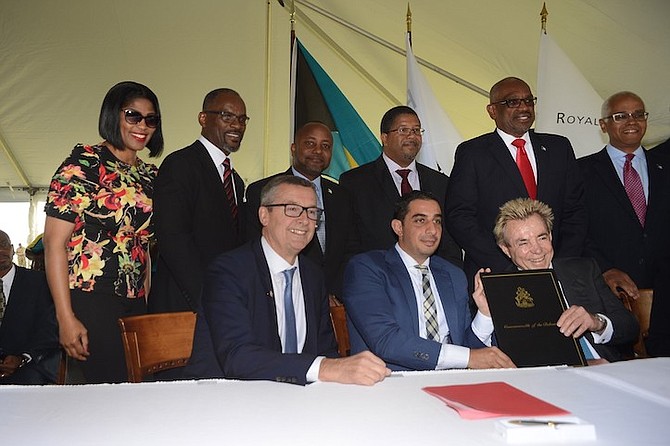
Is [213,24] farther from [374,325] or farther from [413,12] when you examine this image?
[374,325]

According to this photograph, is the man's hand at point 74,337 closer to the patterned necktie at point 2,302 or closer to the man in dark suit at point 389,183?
the patterned necktie at point 2,302

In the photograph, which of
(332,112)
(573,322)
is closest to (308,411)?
(573,322)

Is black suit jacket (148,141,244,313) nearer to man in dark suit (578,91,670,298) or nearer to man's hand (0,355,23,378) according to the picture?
man's hand (0,355,23,378)

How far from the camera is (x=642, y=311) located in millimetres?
3244

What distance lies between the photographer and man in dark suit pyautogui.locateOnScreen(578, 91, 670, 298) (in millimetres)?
3994

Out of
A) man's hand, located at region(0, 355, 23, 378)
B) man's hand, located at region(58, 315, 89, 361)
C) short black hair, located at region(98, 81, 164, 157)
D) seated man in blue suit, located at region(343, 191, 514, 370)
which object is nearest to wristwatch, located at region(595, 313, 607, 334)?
seated man in blue suit, located at region(343, 191, 514, 370)

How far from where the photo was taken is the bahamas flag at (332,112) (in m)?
7.18

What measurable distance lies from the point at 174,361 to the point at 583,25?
5.52m

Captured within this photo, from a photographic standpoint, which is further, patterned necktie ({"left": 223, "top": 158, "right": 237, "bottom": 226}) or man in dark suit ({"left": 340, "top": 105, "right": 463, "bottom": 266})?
man in dark suit ({"left": 340, "top": 105, "right": 463, "bottom": 266})

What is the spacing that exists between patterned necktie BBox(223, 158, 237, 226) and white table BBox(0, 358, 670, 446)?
176cm

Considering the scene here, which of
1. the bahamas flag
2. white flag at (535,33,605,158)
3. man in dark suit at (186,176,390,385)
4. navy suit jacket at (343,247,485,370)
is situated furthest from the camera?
the bahamas flag

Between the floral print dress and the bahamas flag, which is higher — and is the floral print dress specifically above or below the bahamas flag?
below

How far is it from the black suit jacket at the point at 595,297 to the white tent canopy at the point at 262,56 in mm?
3945

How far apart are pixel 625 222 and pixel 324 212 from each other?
1.72 m
